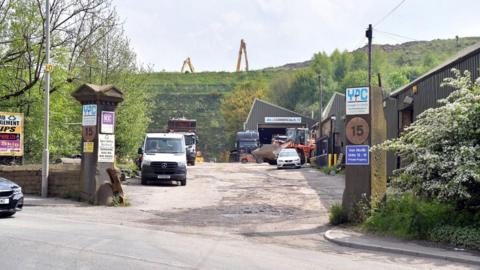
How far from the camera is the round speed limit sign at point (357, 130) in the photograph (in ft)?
54.2

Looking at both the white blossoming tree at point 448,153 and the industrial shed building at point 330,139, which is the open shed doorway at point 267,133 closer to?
the industrial shed building at point 330,139

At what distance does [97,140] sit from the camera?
70.6 feet

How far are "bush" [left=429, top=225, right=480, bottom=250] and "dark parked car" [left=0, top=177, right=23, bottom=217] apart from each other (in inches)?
405

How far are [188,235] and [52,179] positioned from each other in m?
9.61

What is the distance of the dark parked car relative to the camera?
1634 centimetres

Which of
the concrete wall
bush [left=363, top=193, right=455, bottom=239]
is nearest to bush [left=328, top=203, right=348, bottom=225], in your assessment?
bush [left=363, top=193, right=455, bottom=239]

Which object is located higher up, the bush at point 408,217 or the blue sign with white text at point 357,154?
the blue sign with white text at point 357,154

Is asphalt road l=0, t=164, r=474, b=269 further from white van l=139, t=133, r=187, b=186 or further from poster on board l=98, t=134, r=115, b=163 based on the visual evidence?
white van l=139, t=133, r=187, b=186

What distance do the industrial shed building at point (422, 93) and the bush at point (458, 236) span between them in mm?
6687

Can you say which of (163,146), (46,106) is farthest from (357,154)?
(163,146)

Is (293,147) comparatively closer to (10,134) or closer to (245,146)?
(245,146)

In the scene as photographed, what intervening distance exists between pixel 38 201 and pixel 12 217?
14.9 ft

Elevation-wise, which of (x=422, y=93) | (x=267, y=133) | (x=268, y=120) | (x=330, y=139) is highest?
(x=268, y=120)

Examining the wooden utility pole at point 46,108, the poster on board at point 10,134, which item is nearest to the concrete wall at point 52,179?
the wooden utility pole at point 46,108
